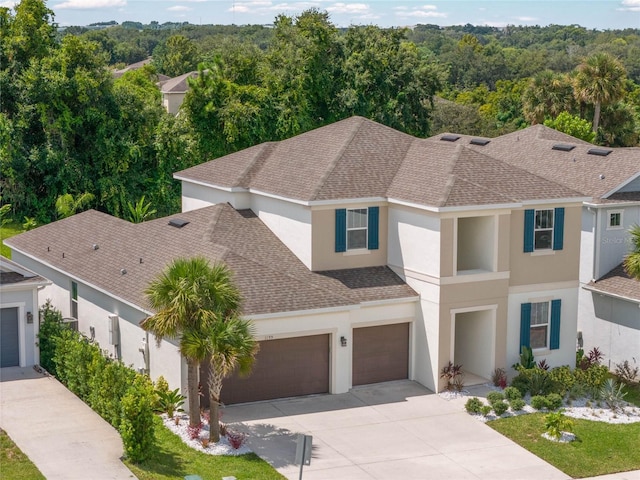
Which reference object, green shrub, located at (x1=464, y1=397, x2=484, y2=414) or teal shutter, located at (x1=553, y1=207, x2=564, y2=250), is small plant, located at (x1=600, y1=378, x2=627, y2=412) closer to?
green shrub, located at (x1=464, y1=397, x2=484, y2=414)

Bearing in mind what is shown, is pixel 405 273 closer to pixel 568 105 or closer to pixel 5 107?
pixel 5 107

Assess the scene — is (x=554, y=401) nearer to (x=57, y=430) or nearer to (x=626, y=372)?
(x=626, y=372)

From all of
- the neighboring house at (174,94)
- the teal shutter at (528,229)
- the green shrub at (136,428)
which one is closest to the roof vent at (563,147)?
the teal shutter at (528,229)

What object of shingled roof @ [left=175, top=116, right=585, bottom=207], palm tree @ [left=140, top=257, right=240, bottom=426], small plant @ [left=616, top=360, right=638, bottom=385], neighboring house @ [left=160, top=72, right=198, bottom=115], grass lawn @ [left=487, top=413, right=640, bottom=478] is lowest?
small plant @ [left=616, top=360, right=638, bottom=385]

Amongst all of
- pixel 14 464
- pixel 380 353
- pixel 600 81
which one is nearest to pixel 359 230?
pixel 380 353

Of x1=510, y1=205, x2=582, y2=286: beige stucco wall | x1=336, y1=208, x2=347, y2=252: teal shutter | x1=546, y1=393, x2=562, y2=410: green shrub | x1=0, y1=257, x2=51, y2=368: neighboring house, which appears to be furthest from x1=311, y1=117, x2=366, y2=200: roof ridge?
x1=546, y1=393, x2=562, y2=410: green shrub

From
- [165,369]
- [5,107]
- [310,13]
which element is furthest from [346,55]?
[165,369]
